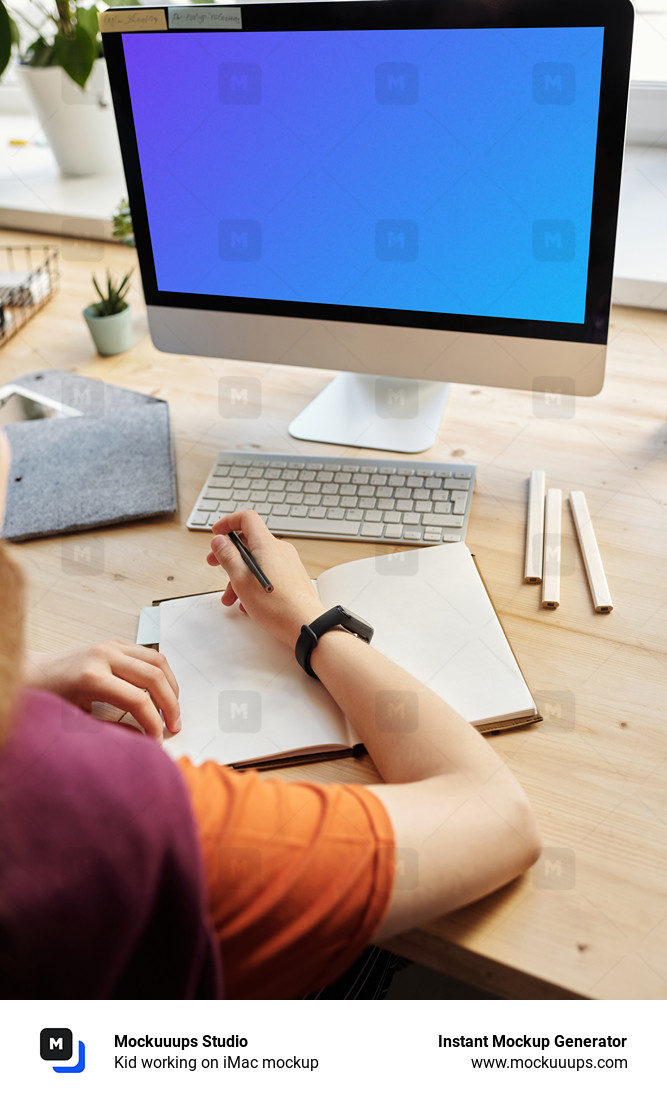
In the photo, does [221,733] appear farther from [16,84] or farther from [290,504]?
[16,84]

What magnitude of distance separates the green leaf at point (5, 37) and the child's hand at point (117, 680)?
3.61 ft

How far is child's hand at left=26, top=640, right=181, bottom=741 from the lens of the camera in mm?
730

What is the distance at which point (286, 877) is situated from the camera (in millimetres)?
542

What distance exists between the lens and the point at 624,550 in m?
0.90

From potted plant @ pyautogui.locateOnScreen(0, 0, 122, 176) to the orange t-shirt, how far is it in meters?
1.30

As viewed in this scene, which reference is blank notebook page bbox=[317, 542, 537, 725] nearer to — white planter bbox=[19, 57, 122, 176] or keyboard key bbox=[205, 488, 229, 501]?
keyboard key bbox=[205, 488, 229, 501]

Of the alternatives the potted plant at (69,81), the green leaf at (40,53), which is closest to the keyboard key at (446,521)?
the potted plant at (69,81)

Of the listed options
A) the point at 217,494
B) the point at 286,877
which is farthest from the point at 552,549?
the point at 286,877

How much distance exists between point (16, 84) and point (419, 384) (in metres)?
1.50

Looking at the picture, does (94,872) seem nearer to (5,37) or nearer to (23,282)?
(23,282)

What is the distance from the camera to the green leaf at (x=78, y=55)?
1.44 meters

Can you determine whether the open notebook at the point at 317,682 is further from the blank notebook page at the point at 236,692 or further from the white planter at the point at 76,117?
the white planter at the point at 76,117
